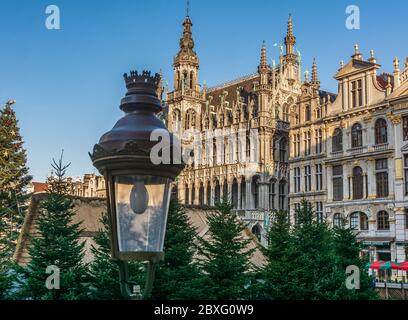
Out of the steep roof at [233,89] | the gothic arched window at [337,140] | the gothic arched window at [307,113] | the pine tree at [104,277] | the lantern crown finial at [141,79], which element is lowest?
the pine tree at [104,277]

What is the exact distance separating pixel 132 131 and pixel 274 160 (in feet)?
174

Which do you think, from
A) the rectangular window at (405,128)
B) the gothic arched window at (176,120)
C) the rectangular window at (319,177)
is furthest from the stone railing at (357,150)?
the gothic arched window at (176,120)

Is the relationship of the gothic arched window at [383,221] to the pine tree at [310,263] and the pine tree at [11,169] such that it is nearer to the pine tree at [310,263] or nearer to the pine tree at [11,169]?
the pine tree at [310,263]

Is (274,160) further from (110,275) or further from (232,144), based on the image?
(110,275)

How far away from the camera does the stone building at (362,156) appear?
40.1m

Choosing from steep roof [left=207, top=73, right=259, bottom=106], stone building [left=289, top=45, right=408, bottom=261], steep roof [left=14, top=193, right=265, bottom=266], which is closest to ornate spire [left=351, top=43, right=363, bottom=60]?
stone building [left=289, top=45, right=408, bottom=261]

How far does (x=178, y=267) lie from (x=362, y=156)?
2776 cm

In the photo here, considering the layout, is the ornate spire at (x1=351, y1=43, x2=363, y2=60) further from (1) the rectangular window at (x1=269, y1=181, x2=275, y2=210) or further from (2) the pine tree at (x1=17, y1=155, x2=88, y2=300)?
(2) the pine tree at (x1=17, y1=155, x2=88, y2=300)

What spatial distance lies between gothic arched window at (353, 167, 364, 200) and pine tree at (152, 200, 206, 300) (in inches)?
1033

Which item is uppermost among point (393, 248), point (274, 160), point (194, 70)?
point (194, 70)

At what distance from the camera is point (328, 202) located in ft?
149

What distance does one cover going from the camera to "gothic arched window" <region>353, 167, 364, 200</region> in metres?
43.0

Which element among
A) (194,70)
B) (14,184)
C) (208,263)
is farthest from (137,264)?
(194,70)

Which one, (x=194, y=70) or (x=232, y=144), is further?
(x=194, y=70)
